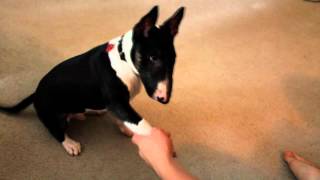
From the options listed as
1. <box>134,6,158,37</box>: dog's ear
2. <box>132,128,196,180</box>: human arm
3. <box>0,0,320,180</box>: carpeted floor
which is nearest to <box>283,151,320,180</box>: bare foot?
<box>0,0,320,180</box>: carpeted floor

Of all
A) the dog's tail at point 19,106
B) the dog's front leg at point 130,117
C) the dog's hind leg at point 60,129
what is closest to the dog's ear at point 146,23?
the dog's front leg at point 130,117

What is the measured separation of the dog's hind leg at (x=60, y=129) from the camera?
1462mm

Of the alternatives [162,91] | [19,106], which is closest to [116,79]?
[162,91]

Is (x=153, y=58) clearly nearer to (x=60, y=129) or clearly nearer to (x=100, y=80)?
(x=100, y=80)

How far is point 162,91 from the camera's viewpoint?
3.83 feet

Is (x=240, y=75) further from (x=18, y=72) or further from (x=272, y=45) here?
(x=18, y=72)

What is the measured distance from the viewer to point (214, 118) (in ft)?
5.87

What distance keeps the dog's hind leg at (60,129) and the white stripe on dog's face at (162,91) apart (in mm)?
475

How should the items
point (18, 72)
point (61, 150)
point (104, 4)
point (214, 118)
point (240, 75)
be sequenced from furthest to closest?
point (104, 4) < point (240, 75) < point (18, 72) < point (214, 118) < point (61, 150)

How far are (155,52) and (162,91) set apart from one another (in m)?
0.13

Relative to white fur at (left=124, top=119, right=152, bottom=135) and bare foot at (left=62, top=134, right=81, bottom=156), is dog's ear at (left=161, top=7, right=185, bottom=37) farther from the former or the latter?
bare foot at (left=62, top=134, right=81, bottom=156)

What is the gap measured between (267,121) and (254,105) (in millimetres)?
117

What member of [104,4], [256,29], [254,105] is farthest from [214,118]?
[104,4]

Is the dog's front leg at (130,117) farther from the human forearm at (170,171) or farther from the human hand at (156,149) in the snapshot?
the human forearm at (170,171)
